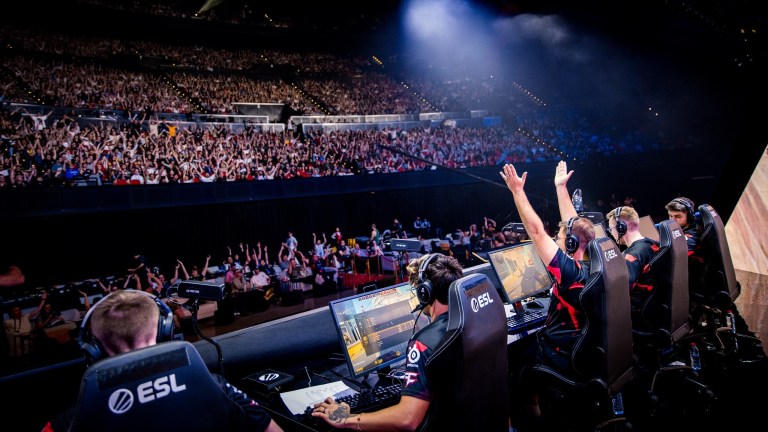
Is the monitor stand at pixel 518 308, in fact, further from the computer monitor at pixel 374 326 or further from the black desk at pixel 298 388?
the black desk at pixel 298 388

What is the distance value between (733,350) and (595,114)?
17.1 meters

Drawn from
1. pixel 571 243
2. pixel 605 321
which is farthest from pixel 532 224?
pixel 605 321

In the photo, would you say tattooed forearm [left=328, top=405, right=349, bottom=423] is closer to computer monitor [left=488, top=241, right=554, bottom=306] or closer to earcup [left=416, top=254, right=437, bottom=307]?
earcup [left=416, top=254, right=437, bottom=307]

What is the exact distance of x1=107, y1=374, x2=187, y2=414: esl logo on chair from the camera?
1.05m

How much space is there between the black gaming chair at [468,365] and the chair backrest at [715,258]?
332cm

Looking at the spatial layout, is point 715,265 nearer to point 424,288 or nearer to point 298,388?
point 424,288

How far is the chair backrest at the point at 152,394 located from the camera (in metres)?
1.03

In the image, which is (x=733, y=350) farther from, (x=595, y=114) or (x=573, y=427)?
(x=595, y=114)

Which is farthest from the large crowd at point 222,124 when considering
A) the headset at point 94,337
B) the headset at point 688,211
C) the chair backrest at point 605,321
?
the headset at point 94,337

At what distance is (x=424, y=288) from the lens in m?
1.88

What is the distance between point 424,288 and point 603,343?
131 cm

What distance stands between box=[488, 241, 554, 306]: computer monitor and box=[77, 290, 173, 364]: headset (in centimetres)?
253

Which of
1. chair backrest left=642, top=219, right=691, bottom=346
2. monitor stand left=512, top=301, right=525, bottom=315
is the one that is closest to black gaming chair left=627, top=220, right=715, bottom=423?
chair backrest left=642, top=219, right=691, bottom=346

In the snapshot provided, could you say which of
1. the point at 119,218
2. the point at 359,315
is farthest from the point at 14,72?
the point at 359,315
